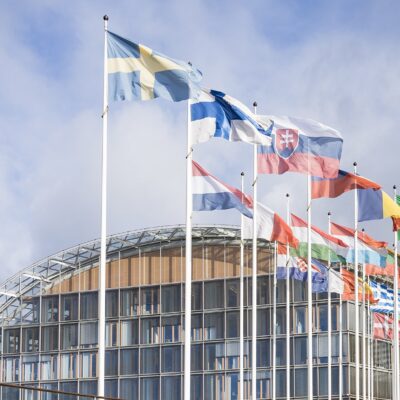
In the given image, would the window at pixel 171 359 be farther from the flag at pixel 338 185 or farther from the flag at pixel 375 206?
the flag at pixel 338 185

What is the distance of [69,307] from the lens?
11494 cm

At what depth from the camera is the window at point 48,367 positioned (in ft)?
376

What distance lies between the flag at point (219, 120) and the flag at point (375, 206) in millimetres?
18814

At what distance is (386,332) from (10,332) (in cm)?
4516

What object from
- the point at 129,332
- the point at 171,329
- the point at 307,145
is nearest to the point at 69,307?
the point at 129,332

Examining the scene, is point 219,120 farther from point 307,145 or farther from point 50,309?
point 50,309

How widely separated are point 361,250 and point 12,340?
183ft

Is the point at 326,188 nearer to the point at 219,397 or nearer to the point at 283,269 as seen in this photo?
the point at 283,269

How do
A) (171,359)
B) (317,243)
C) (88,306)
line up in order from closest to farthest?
(317,243) < (171,359) < (88,306)

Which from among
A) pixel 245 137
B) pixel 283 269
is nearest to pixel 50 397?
pixel 245 137

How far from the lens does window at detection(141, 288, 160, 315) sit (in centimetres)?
11175

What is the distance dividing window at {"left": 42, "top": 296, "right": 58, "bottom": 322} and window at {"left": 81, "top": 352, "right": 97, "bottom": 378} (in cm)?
489

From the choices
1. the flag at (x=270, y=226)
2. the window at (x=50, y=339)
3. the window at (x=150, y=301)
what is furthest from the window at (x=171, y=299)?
the flag at (x=270, y=226)

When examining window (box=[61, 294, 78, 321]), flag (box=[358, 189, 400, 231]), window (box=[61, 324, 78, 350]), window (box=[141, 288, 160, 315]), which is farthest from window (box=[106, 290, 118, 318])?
flag (box=[358, 189, 400, 231])
